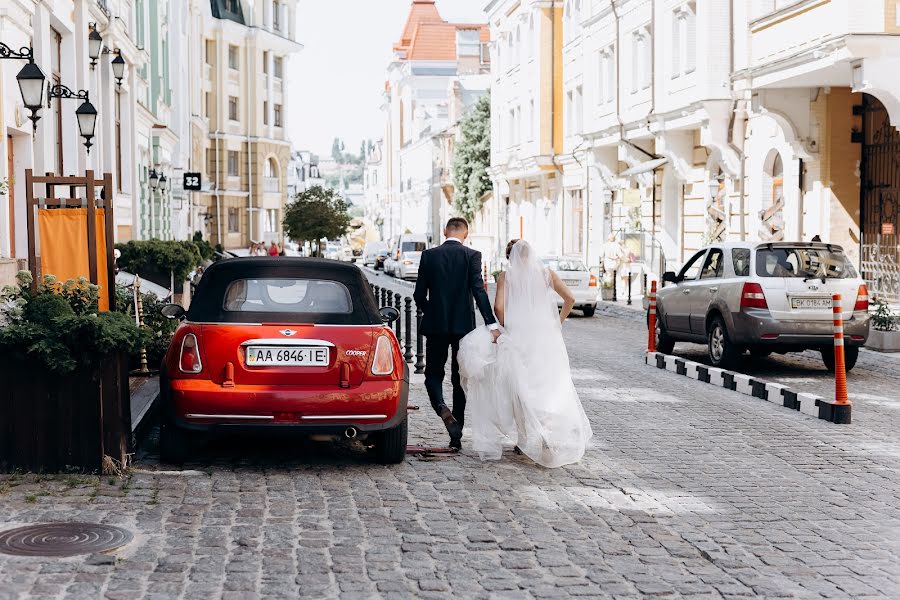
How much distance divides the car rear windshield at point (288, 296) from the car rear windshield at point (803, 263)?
7577mm

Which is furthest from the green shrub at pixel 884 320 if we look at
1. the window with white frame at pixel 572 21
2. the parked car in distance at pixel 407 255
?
the parked car in distance at pixel 407 255

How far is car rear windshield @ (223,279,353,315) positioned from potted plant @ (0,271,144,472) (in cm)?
79

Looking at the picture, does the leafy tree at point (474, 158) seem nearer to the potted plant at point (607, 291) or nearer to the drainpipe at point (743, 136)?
the potted plant at point (607, 291)

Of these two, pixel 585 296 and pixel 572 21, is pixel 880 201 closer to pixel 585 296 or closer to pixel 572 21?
pixel 585 296

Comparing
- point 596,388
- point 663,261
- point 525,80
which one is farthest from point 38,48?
point 525,80

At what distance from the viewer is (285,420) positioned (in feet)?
26.6

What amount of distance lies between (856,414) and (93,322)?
7.14m

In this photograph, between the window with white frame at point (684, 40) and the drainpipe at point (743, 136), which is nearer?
the drainpipe at point (743, 136)

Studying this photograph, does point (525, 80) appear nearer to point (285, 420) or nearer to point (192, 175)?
point (192, 175)

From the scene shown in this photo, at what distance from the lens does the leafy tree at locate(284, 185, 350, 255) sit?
57.7 m

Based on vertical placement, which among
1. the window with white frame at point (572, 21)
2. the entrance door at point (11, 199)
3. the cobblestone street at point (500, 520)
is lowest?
the cobblestone street at point (500, 520)

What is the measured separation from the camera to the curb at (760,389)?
434 inches

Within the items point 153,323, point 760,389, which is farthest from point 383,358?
point 153,323

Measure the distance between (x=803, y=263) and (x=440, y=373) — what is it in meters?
6.77
